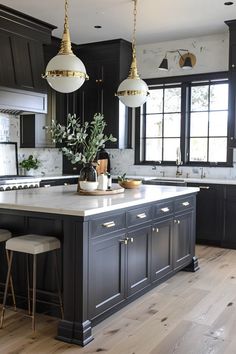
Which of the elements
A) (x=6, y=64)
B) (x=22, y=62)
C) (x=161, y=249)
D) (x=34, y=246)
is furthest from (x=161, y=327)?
(x=22, y=62)

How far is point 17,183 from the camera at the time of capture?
5.52 m

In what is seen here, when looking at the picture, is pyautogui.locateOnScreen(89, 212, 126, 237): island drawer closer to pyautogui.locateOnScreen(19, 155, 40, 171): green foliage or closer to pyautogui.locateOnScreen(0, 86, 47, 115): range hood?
pyautogui.locateOnScreen(0, 86, 47, 115): range hood

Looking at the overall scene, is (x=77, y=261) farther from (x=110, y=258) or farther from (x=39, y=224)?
(x=39, y=224)

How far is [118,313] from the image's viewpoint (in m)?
3.38

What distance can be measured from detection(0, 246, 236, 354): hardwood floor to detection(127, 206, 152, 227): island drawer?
715mm

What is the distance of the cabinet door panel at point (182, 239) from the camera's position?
424 centimetres

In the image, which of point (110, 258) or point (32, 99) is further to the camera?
point (32, 99)

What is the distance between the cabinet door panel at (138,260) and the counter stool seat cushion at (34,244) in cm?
66

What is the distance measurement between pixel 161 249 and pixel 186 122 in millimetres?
3189

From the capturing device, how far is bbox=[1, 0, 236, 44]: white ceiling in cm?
506

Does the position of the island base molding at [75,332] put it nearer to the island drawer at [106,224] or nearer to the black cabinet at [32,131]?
the island drawer at [106,224]

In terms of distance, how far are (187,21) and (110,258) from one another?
150 inches

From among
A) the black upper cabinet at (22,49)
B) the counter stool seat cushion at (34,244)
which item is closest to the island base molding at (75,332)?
the counter stool seat cushion at (34,244)

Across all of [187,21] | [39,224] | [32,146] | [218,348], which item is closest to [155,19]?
[187,21]
